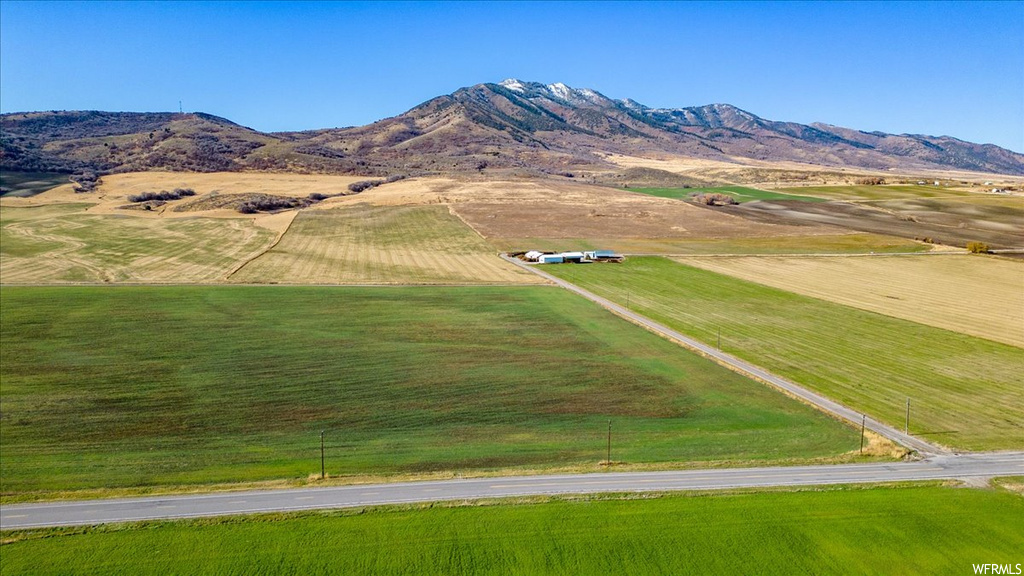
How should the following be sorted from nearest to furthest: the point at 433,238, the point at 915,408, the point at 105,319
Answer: the point at 915,408
the point at 105,319
the point at 433,238

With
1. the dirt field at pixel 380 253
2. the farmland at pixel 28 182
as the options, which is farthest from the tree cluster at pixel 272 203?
the farmland at pixel 28 182

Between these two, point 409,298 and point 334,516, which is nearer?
point 334,516

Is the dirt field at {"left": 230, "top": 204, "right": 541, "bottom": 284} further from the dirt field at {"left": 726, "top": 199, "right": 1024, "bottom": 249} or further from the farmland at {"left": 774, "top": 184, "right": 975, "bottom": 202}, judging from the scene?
the farmland at {"left": 774, "top": 184, "right": 975, "bottom": 202}

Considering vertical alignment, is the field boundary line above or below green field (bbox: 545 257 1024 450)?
above

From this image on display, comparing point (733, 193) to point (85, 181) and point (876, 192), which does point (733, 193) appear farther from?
point (85, 181)

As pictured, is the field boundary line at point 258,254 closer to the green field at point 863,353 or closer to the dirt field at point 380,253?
the dirt field at point 380,253

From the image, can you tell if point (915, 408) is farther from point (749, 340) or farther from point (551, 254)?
point (551, 254)

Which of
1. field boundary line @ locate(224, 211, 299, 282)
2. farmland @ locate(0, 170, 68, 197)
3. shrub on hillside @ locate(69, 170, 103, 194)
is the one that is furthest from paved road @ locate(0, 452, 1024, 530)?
shrub on hillside @ locate(69, 170, 103, 194)

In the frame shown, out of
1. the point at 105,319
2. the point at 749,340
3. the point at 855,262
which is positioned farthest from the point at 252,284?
the point at 855,262
